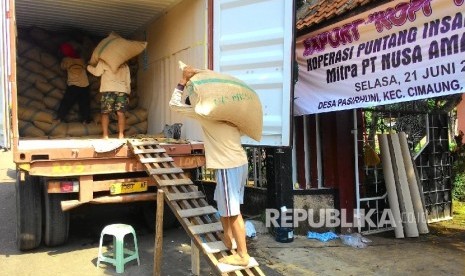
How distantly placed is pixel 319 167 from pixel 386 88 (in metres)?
1.65

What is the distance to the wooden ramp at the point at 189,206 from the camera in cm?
319

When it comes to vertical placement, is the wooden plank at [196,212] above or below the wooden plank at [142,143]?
below

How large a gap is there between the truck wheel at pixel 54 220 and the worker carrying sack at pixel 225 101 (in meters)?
2.01

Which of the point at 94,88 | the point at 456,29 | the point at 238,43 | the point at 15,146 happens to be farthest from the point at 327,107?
the point at 94,88

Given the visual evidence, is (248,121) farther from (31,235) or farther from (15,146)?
(31,235)

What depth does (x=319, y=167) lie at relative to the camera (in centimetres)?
565

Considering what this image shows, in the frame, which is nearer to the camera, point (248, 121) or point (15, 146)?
point (248, 121)

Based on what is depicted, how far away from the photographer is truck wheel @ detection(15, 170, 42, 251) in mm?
4316

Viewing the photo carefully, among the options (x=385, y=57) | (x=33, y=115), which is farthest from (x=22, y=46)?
(x=385, y=57)

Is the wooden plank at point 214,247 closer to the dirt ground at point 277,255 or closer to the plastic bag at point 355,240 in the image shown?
the dirt ground at point 277,255

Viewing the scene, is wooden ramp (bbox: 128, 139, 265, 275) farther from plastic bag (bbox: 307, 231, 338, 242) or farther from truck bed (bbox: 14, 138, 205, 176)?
plastic bag (bbox: 307, 231, 338, 242)

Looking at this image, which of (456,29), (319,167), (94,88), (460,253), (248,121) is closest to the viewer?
(248,121)

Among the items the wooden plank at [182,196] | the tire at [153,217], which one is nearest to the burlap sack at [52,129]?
the tire at [153,217]

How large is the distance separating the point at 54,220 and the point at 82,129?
2.34 metres
